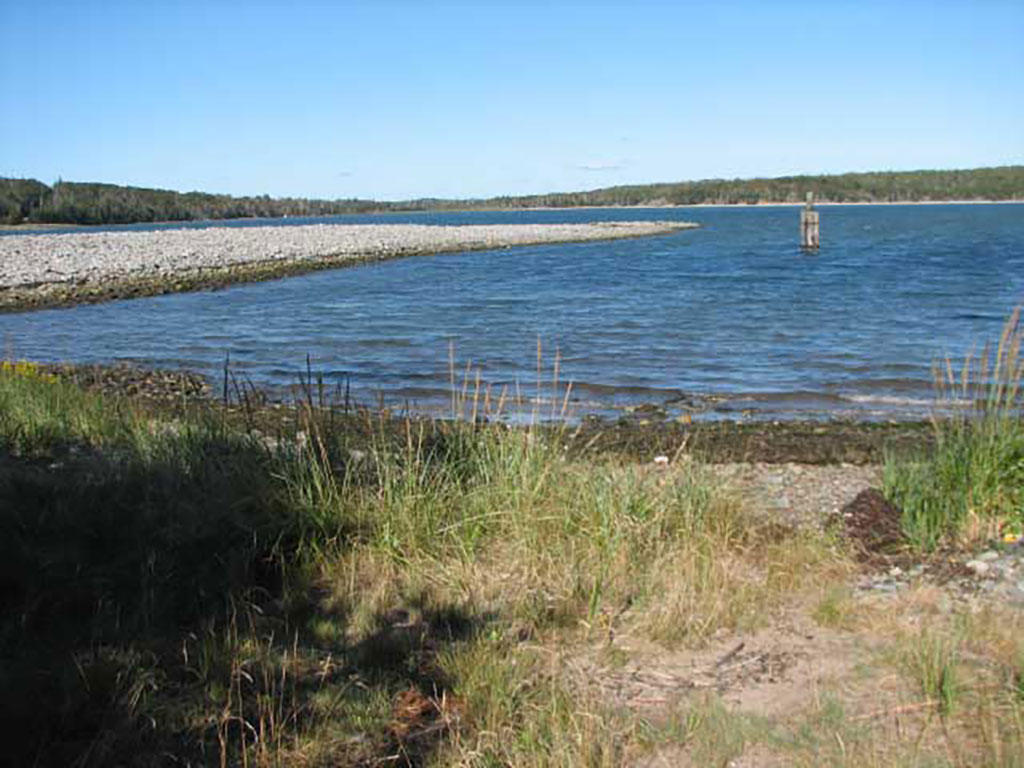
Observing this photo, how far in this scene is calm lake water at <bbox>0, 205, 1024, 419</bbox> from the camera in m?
13.3

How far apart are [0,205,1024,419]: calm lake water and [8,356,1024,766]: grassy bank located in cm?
121

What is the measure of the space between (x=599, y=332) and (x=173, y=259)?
884 inches

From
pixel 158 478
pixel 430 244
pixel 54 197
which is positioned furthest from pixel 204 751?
pixel 54 197

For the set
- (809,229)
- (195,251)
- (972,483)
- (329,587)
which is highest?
(809,229)

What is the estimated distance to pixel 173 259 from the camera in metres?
35.7

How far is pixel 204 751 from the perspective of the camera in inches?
130

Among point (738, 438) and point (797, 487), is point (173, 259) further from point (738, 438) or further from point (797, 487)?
point (797, 487)

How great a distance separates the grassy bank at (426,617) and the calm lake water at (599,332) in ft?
3.96

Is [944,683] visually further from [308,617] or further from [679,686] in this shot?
[308,617]

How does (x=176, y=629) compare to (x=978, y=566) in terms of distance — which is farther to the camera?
(x=978, y=566)

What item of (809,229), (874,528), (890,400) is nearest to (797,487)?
(874,528)

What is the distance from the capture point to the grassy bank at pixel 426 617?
3.38 m

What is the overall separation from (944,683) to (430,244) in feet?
166

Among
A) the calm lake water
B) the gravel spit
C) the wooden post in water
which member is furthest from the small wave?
the wooden post in water
